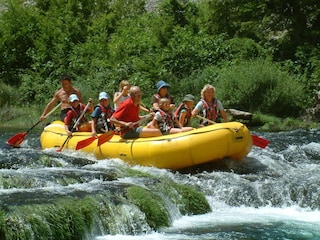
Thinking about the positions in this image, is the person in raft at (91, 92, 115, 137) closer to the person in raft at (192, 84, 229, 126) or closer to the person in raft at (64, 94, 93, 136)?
the person in raft at (64, 94, 93, 136)

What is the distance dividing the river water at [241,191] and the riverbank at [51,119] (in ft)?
20.7

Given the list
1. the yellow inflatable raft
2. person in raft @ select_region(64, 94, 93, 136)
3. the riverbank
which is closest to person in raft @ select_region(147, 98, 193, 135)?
the yellow inflatable raft

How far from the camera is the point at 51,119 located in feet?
62.5

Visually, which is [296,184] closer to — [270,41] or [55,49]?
[270,41]

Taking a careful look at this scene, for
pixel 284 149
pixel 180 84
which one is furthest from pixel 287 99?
pixel 284 149

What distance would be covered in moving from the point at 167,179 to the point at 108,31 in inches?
770

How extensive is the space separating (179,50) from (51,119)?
5.09 m

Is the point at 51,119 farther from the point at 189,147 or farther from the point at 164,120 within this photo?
the point at 189,147

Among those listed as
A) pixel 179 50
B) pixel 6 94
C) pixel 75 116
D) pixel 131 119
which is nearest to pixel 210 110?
pixel 131 119

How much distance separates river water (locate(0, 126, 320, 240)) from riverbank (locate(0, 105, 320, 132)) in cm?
632

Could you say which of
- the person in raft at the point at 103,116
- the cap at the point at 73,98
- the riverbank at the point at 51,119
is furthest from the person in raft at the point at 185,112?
the riverbank at the point at 51,119

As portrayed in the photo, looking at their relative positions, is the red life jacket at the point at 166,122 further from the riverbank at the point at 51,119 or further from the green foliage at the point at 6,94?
the green foliage at the point at 6,94

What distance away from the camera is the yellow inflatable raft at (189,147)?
918cm

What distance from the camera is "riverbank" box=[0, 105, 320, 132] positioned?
1752cm
